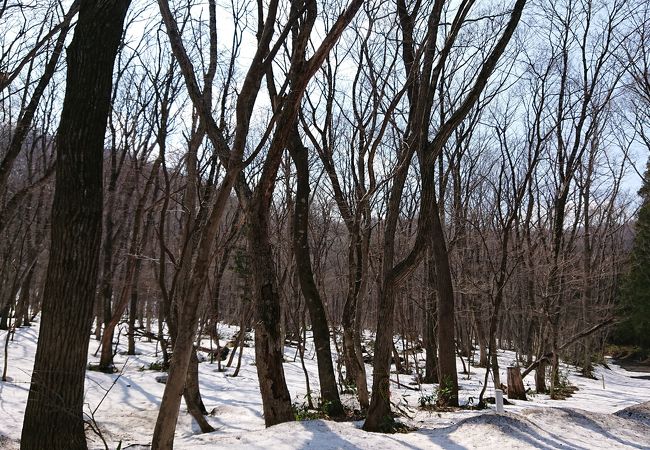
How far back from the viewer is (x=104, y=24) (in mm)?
4473

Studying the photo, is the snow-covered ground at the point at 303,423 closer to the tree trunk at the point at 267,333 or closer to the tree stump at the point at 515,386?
the tree trunk at the point at 267,333

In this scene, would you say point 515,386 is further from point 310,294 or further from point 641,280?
point 641,280

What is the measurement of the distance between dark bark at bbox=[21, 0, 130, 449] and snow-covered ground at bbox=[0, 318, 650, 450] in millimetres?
491

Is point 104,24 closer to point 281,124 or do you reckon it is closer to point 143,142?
point 281,124

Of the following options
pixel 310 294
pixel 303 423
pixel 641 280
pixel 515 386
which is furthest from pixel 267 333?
pixel 641 280

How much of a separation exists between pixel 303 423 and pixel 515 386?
8818 millimetres

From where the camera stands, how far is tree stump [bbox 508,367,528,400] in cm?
1256

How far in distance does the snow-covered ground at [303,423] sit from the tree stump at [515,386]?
29.5 inches

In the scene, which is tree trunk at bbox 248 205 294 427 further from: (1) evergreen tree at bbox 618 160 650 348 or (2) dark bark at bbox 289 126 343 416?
(1) evergreen tree at bbox 618 160 650 348

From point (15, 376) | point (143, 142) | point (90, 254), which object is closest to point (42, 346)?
point (90, 254)

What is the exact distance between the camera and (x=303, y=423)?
18.4ft

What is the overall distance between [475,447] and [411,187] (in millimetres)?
13163

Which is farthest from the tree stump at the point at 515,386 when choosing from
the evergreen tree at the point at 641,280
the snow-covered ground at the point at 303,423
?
the evergreen tree at the point at 641,280

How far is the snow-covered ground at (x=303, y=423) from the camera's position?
17.6 ft
